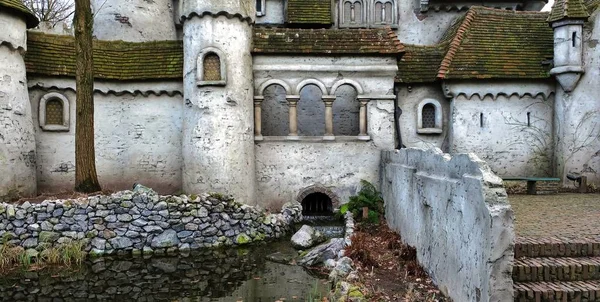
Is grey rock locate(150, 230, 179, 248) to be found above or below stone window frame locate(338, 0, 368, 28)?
below

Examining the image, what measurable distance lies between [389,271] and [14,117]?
11.4 m

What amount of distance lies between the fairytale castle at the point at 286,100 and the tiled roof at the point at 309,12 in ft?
11.9

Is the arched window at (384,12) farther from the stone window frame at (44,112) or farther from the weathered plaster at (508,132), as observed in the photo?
the stone window frame at (44,112)

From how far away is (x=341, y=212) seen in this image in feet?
46.1

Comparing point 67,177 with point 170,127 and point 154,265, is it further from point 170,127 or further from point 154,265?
point 154,265

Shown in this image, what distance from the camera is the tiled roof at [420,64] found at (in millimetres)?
15789

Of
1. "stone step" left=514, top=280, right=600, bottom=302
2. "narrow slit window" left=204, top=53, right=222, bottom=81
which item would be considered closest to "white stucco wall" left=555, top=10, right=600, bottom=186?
"stone step" left=514, top=280, right=600, bottom=302

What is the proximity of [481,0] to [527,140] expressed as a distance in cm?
723

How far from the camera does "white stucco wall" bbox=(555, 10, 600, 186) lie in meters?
15.0

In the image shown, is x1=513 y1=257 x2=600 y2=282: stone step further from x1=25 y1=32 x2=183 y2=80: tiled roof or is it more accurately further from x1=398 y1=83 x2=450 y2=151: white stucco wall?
x1=25 y1=32 x2=183 y2=80: tiled roof

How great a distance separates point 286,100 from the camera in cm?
1552

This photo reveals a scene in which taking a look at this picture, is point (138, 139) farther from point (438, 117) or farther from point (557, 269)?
point (557, 269)

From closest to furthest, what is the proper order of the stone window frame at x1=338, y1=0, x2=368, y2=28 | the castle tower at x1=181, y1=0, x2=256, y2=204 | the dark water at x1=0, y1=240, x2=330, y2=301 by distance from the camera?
the dark water at x1=0, y1=240, x2=330, y2=301 < the castle tower at x1=181, y1=0, x2=256, y2=204 < the stone window frame at x1=338, y1=0, x2=368, y2=28

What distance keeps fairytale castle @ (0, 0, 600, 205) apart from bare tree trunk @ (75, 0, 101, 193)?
2.04 m
